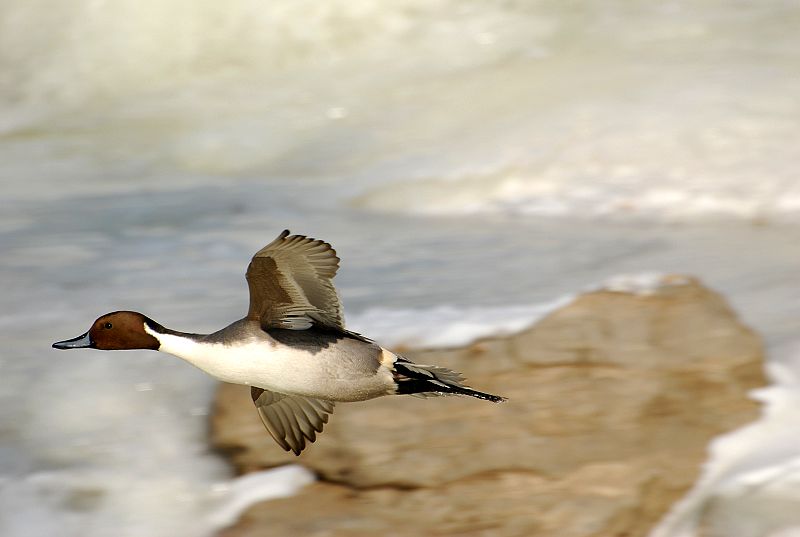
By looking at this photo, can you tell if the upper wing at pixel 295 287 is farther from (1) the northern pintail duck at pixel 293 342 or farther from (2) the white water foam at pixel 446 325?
(2) the white water foam at pixel 446 325

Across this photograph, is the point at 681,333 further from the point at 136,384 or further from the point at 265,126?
the point at 265,126

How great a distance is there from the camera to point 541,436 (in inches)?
139

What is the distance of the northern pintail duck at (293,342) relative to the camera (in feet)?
5.25

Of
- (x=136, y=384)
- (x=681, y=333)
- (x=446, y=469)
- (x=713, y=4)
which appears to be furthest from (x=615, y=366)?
(x=713, y=4)

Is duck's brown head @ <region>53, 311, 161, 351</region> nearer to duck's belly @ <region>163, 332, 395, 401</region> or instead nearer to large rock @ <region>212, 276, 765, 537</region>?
duck's belly @ <region>163, 332, 395, 401</region>

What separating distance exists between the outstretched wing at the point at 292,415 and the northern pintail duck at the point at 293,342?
0.12 metres

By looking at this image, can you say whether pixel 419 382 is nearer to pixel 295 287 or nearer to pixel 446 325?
pixel 295 287

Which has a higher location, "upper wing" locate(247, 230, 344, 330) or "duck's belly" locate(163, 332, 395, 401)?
"upper wing" locate(247, 230, 344, 330)

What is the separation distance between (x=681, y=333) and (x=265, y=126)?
4.55 m

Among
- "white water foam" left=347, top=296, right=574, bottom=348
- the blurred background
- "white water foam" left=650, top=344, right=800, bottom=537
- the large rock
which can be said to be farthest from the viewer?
the blurred background

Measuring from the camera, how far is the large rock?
345cm

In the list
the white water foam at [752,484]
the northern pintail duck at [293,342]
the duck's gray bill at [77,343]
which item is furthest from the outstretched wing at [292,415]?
the white water foam at [752,484]

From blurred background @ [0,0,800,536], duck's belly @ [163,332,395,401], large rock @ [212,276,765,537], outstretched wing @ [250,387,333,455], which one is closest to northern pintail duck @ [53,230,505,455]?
duck's belly @ [163,332,395,401]

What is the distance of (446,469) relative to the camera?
3521mm
